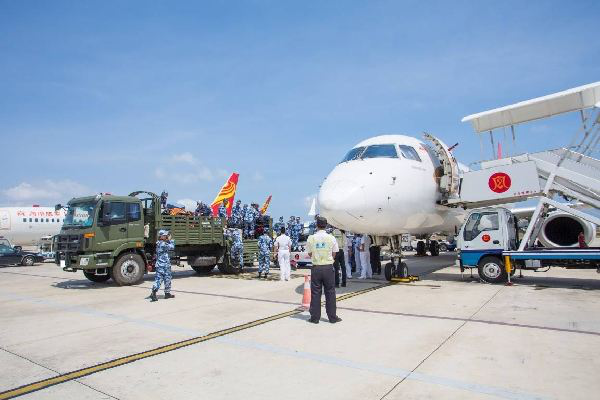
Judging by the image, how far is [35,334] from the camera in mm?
6434

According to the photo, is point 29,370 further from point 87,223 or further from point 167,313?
point 87,223

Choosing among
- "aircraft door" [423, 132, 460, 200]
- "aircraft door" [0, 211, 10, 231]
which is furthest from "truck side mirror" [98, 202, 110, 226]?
"aircraft door" [0, 211, 10, 231]

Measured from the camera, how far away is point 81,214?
497 inches

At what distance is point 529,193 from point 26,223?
35.8m

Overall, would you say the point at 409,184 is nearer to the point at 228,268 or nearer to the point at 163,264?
the point at 163,264

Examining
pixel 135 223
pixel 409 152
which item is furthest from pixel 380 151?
pixel 135 223

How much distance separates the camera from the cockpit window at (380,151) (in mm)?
10467

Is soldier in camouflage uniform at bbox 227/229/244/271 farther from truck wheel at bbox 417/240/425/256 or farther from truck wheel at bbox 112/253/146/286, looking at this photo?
truck wheel at bbox 417/240/425/256

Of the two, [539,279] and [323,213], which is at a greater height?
[323,213]

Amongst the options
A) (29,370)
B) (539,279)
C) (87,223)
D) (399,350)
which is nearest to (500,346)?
(399,350)

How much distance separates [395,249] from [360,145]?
3.16 meters

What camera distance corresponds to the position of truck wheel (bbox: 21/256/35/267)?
23.3 m

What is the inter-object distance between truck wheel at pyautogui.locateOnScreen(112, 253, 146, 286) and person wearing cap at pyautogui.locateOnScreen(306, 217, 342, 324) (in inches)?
307

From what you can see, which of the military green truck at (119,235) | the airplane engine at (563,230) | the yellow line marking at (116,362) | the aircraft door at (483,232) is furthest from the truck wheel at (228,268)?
the airplane engine at (563,230)
